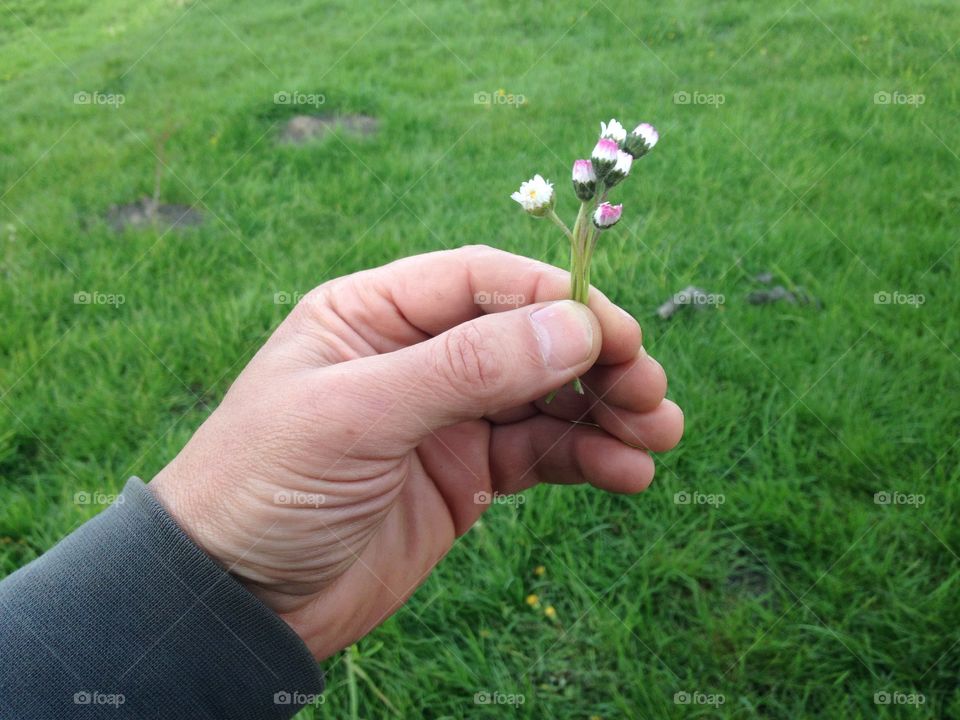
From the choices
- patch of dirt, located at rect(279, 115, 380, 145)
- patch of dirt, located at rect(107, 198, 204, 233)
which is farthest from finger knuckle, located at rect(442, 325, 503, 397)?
patch of dirt, located at rect(279, 115, 380, 145)

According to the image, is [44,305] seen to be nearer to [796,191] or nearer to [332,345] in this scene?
[332,345]

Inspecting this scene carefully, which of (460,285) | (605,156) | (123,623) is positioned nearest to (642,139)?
(605,156)

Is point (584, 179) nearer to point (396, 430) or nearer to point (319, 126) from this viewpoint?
point (396, 430)

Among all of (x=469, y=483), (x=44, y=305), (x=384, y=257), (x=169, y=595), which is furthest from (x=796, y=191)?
(x=44, y=305)

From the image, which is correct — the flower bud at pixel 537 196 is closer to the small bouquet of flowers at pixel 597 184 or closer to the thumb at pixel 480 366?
the small bouquet of flowers at pixel 597 184

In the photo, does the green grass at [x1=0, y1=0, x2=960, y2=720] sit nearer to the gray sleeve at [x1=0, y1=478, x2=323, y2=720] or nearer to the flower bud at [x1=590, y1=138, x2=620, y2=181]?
the gray sleeve at [x1=0, y1=478, x2=323, y2=720]
